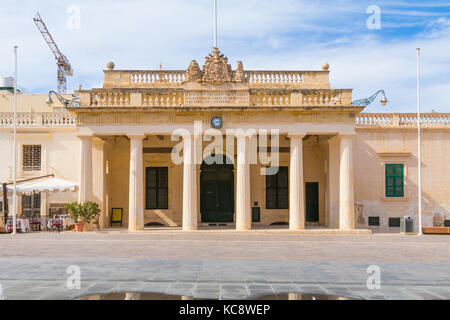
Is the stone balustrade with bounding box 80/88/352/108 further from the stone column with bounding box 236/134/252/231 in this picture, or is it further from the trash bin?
the trash bin

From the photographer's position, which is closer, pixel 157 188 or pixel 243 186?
pixel 243 186

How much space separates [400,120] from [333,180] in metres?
5.20

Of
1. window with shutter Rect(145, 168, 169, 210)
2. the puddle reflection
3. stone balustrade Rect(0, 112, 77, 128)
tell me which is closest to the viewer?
the puddle reflection

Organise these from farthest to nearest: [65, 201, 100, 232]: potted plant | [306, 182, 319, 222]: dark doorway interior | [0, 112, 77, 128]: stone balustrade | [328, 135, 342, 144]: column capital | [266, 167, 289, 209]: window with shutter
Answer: [266, 167, 289, 209]: window with shutter → [306, 182, 319, 222]: dark doorway interior → [0, 112, 77, 128]: stone balustrade → [328, 135, 342, 144]: column capital → [65, 201, 100, 232]: potted plant

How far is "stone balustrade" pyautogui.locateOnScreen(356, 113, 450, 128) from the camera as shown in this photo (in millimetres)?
26244

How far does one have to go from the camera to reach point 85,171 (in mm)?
23141

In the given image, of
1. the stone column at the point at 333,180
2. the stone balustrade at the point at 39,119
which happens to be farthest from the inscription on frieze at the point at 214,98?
the stone balustrade at the point at 39,119

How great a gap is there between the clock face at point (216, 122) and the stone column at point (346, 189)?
592cm

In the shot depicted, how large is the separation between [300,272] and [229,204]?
17260 mm

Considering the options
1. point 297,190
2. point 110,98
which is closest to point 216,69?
point 110,98

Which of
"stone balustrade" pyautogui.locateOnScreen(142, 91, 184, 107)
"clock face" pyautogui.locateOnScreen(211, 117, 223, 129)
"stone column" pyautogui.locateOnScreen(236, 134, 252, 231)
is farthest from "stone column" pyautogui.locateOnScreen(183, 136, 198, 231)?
"stone column" pyautogui.locateOnScreen(236, 134, 252, 231)

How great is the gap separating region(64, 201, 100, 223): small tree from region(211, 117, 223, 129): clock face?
6837 mm

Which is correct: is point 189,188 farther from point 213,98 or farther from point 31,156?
point 31,156
